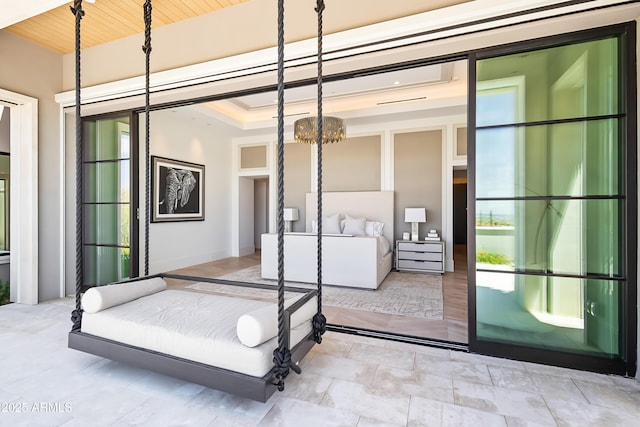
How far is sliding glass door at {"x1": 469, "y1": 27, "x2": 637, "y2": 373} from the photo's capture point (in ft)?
6.77

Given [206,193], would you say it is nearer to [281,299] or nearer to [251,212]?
[251,212]

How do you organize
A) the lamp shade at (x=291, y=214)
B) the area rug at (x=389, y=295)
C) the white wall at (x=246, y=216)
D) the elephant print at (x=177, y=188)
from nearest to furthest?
the area rug at (x=389, y=295) → the elephant print at (x=177, y=188) → the lamp shade at (x=291, y=214) → the white wall at (x=246, y=216)

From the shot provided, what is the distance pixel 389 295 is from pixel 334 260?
0.96 m

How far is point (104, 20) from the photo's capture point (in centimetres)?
310

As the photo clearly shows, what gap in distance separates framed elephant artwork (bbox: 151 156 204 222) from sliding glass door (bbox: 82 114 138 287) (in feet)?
4.06

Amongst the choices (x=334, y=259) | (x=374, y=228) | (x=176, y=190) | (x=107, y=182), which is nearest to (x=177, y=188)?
(x=176, y=190)

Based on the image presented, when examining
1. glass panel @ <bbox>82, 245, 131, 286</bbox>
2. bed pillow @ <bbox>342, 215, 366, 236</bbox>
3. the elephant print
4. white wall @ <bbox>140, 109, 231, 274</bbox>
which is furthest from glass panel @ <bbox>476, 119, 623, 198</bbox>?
the elephant print

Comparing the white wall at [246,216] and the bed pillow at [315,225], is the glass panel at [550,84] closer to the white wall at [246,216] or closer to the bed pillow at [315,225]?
the bed pillow at [315,225]

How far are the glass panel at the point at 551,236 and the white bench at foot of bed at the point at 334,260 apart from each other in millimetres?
2067

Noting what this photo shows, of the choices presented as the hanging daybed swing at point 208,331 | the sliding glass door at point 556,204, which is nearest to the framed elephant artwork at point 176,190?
the hanging daybed swing at point 208,331

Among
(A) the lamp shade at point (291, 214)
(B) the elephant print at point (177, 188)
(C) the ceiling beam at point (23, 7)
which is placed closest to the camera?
(C) the ceiling beam at point (23, 7)

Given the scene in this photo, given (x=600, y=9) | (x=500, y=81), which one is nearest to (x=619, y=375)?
(x=500, y=81)

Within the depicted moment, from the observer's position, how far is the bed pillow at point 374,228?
5945mm

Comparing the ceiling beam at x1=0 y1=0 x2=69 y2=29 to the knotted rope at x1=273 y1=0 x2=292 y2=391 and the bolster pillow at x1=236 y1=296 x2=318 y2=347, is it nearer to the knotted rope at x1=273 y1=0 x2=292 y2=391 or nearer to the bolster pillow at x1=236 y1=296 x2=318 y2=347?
the knotted rope at x1=273 y1=0 x2=292 y2=391
